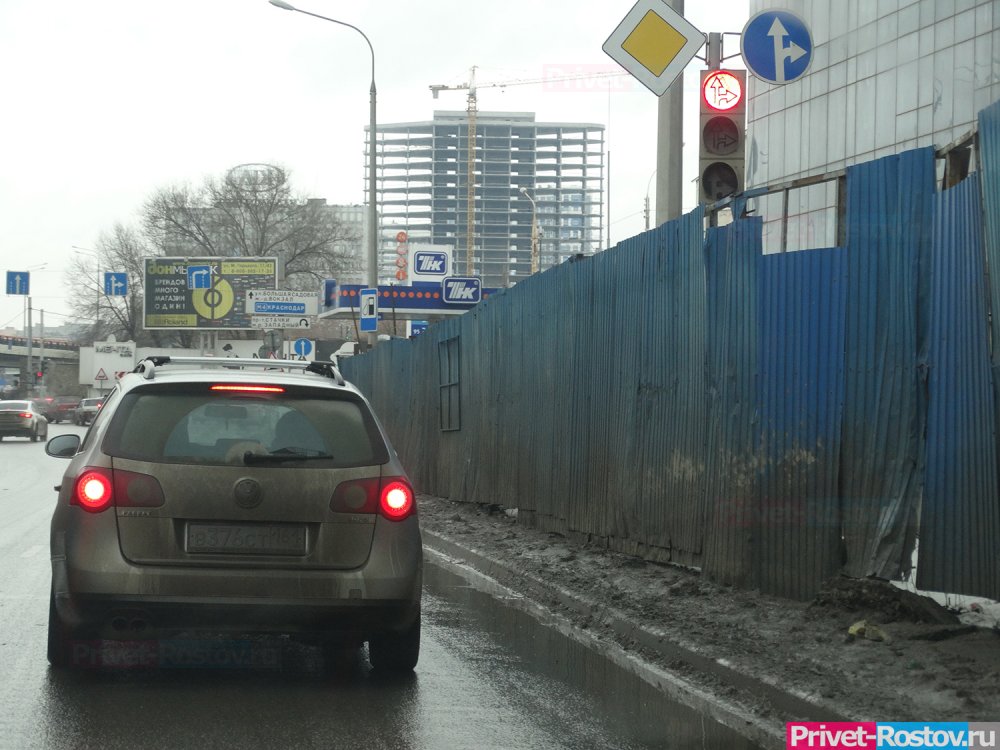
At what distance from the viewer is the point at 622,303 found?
10562 millimetres

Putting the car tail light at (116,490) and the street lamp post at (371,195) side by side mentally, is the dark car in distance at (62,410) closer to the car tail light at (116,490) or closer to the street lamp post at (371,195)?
the street lamp post at (371,195)

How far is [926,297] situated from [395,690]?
329cm

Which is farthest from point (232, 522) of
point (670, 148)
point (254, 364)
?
point (670, 148)

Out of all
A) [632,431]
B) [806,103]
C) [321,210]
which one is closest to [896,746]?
[632,431]

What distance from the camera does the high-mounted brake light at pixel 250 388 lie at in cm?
641

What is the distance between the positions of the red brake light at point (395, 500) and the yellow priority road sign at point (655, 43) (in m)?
5.58

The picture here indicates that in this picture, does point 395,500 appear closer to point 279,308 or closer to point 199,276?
point 279,308

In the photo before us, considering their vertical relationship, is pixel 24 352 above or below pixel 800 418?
above

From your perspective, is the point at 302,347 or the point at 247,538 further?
the point at 302,347

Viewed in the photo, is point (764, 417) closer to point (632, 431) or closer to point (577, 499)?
point (632, 431)

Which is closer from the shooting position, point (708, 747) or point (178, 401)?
point (708, 747)

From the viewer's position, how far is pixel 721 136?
35.3 ft

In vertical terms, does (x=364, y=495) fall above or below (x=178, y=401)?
below

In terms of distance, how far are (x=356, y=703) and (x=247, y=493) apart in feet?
3.44
